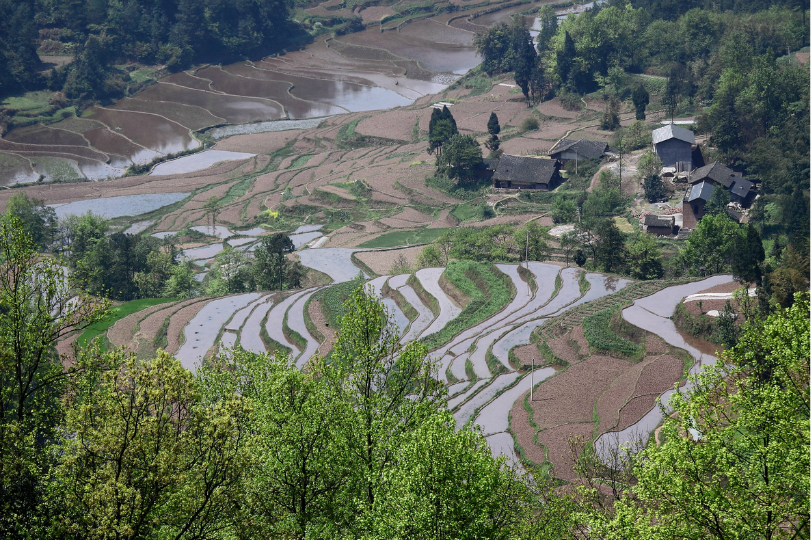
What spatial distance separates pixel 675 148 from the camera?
6212 centimetres

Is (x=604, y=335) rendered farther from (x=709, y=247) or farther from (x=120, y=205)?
(x=120, y=205)

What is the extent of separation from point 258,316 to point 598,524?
2947 centimetres

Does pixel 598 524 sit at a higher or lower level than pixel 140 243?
higher

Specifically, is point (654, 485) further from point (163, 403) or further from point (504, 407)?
point (504, 407)

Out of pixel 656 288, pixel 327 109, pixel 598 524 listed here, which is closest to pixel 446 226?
pixel 656 288

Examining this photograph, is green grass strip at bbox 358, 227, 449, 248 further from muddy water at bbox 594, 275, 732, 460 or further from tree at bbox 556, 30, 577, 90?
tree at bbox 556, 30, 577, 90

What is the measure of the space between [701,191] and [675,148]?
8595 millimetres

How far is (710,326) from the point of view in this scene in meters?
33.5

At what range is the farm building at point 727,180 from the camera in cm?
5516

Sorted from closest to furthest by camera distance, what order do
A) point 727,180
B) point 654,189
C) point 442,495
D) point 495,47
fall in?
point 442,495 → point 727,180 → point 654,189 → point 495,47

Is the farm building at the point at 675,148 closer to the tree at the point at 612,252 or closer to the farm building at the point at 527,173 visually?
the farm building at the point at 527,173

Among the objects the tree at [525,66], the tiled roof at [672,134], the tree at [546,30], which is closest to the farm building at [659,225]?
the tiled roof at [672,134]

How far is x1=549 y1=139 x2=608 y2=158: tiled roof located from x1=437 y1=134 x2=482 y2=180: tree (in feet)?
18.9

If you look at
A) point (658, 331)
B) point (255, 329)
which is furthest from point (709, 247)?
point (255, 329)
